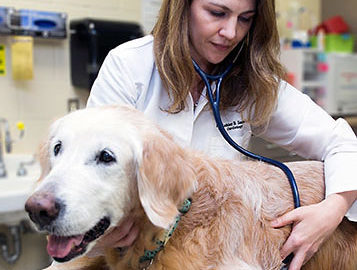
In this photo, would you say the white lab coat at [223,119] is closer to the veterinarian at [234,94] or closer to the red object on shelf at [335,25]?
the veterinarian at [234,94]

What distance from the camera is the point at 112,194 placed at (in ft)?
3.10

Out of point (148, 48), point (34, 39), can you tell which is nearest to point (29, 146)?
point (34, 39)

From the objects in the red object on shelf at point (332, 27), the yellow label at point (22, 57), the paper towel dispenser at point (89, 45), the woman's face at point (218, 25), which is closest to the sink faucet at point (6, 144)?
the yellow label at point (22, 57)

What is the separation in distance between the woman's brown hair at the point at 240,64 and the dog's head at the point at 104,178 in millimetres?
305

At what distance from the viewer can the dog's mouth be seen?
0.89 meters

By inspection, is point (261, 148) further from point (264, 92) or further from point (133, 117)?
point (133, 117)

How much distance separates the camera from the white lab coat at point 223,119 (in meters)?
1.27

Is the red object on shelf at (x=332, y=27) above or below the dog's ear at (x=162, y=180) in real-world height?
above

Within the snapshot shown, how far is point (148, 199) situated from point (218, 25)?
59 cm

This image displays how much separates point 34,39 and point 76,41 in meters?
0.22

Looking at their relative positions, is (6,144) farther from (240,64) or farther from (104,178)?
(104,178)

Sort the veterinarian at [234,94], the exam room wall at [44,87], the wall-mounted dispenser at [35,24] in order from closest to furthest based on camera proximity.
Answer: the veterinarian at [234,94], the wall-mounted dispenser at [35,24], the exam room wall at [44,87]

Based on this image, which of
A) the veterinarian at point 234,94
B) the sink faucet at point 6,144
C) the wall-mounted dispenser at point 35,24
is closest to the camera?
the veterinarian at point 234,94

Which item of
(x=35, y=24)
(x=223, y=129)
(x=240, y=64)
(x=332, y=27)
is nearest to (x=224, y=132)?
(x=223, y=129)
